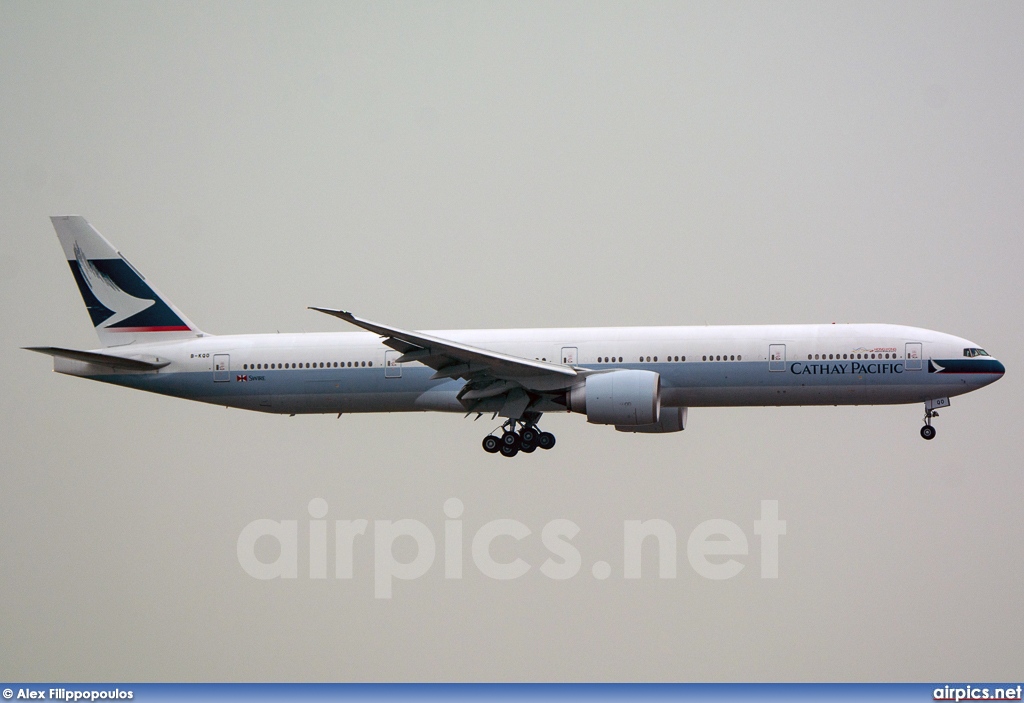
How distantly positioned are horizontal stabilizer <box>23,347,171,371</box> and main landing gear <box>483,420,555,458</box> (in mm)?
10453

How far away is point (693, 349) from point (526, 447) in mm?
5706

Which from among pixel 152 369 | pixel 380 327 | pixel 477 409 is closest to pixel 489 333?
pixel 477 409

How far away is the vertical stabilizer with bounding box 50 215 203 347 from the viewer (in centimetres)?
4588

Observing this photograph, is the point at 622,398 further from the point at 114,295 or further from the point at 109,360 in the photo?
the point at 114,295

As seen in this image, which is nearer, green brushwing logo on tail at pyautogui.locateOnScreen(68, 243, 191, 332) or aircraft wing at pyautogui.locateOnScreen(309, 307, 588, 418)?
aircraft wing at pyautogui.locateOnScreen(309, 307, 588, 418)

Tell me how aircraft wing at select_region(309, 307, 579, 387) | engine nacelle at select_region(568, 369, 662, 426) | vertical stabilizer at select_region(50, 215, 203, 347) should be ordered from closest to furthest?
engine nacelle at select_region(568, 369, 662, 426) < aircraft wing at select_region(309, 307, 579, 387) < vertical stabilizer at select_region(50, 215, 203, 347)

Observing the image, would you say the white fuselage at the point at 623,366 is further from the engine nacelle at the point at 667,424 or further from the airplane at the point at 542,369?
the engine nacelle at the point at 667,424

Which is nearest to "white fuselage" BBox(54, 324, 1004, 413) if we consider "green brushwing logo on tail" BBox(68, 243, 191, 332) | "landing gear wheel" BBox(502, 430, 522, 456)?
"green brushwing logo on tail" BBox(68, 243, 191, 332)

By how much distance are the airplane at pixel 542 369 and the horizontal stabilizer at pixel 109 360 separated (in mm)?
61

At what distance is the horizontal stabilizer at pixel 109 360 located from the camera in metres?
43.8

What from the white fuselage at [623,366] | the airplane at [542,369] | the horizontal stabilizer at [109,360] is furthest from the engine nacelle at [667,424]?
the horizontal stabilizer at [109,360]

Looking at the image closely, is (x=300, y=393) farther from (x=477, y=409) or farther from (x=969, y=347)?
(x=969, y=347)

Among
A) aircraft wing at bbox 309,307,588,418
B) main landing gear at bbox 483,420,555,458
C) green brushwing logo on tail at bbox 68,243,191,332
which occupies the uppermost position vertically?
green brushwing logo on tail at bbox 68,243,191,332

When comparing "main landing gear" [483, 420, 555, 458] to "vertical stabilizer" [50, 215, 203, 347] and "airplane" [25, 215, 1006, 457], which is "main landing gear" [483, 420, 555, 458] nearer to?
"airplane" [25, 215, 1006, 457]
